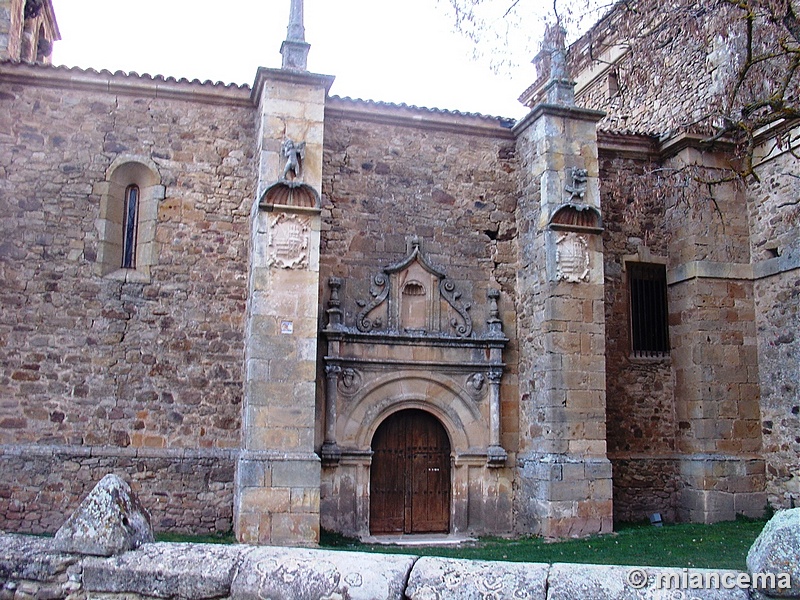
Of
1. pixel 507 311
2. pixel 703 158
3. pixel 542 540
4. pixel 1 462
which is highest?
pixel 703 158

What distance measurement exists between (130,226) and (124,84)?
6.09 feet

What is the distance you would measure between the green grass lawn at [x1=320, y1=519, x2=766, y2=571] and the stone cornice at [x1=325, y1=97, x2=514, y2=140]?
5.70 meters

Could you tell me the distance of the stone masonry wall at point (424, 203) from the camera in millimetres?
10602

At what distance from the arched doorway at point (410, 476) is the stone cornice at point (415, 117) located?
4.12 meters

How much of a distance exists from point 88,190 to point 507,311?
5.91 meters

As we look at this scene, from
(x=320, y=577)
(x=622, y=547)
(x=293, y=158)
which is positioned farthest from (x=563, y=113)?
(x=320, y=577)

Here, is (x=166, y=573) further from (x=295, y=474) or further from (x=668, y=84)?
(x=668, y=84)

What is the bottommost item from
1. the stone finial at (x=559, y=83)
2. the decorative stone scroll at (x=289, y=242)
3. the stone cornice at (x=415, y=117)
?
the decorative stone scroll at (x=289, y=242)

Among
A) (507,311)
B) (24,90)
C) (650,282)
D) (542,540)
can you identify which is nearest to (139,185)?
(24,90)

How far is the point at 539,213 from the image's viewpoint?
10.7 meters

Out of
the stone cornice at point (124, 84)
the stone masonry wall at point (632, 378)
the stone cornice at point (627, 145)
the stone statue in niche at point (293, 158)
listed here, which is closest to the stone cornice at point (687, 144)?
the stone cornice at point (627, 145)

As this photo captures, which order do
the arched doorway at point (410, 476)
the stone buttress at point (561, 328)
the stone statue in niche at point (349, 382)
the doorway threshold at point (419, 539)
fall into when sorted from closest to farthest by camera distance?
the doorway threshold at point (419, 539), the stone buttress at point (561, 328), the stone statue in niche at point (349, 382), the arched doorway at point (410, 476)

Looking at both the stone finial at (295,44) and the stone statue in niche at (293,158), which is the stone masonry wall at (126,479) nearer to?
the stone statue in niche at (293,158)

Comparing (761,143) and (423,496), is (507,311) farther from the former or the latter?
(761,143)
